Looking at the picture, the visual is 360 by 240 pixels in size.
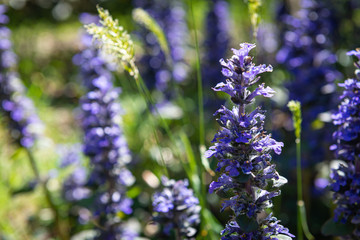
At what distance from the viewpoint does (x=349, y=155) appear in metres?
2.55

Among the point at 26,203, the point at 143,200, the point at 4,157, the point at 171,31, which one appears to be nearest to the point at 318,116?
the point at 143,200

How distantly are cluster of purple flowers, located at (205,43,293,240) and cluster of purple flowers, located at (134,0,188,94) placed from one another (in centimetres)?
367

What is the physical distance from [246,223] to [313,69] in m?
2.93

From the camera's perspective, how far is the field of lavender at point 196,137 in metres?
2.13

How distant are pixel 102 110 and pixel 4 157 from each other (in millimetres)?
3528

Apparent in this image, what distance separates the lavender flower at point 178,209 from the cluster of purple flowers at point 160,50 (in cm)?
315

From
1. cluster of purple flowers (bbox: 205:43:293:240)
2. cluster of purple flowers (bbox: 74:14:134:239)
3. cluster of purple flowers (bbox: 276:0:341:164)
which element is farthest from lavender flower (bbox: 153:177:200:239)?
cluster of purple flowers (bbox: 276:0:341:164)

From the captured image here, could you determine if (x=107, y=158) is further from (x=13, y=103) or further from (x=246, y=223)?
(x=246, y=223)

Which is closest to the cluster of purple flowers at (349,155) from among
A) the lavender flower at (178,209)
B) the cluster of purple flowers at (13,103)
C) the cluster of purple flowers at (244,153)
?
the cluster of purple flowers at (244,153)

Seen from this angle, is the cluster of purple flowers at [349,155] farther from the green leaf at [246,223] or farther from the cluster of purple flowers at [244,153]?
the green leaf at [246,223]

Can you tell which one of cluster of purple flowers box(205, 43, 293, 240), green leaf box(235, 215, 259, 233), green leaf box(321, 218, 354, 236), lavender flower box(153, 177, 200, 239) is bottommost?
green leaf box(321, 218, 354, 236)

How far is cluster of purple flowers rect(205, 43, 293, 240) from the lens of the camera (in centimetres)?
201

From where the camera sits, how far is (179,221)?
2.76 meters

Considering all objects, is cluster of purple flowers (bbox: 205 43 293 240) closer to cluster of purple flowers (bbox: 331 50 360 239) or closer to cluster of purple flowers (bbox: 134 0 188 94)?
cluster of purple flowers (bbox: 331 50 360 239)
